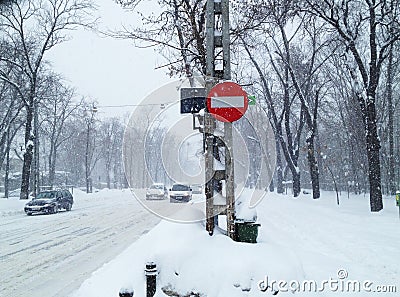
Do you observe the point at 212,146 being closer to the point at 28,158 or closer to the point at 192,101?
the point at 192,101

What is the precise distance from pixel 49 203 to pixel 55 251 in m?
12.5

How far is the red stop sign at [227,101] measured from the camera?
657 centimetres

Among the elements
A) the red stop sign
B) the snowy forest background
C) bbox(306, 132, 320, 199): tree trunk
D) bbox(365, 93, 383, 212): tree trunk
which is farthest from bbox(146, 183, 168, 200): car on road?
the red stop sign

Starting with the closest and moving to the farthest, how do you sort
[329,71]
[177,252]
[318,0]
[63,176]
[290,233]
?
[177,252], [290,233], [318,0], [329,71], [63,176]

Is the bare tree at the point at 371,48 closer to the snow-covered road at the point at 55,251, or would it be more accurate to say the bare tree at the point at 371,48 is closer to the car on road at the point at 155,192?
the snow-covered road at the point at 55,251

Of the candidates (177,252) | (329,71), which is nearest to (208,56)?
(177,252)

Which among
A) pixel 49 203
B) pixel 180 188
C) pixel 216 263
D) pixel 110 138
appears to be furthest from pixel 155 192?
pixel 110 138

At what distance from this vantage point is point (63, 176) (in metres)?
68.5

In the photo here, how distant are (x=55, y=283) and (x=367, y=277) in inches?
234

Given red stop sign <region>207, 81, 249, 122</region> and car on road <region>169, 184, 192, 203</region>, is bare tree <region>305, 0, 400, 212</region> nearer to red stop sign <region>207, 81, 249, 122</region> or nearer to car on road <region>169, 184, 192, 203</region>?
red stop sign <region>207, 81, 249, 122</region>

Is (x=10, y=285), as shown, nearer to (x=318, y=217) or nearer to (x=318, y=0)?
(x=318, y=217)

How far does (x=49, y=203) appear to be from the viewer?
2227 cm

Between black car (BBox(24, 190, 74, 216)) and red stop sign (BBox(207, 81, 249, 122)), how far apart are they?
18265mm

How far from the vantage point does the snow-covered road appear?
744 centimetres
